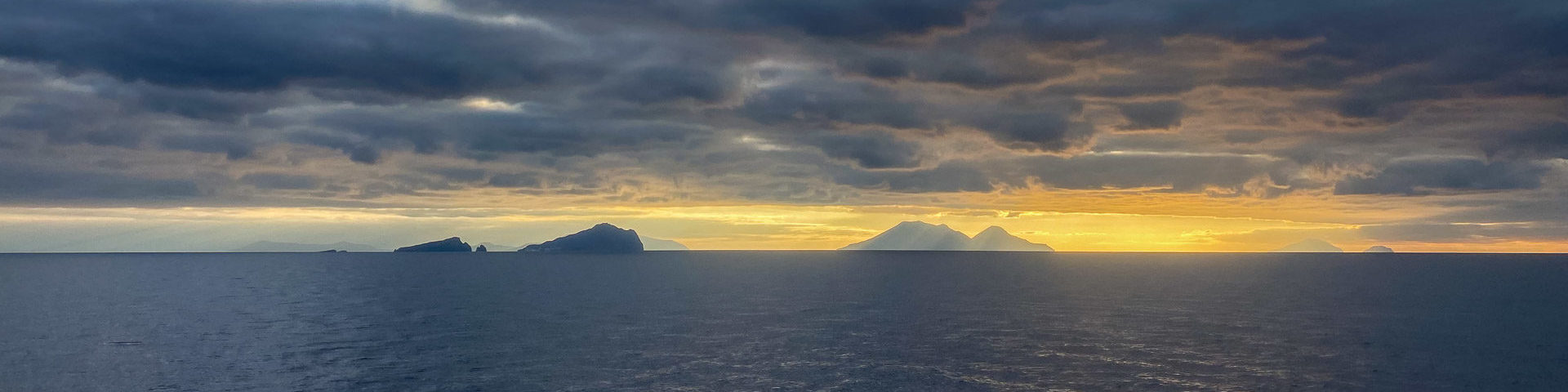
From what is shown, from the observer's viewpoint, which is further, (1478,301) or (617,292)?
(617,292)

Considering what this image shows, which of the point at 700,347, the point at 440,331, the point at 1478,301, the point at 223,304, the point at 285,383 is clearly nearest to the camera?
the point at 285,383

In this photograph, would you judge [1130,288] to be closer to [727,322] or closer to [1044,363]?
[727,322]

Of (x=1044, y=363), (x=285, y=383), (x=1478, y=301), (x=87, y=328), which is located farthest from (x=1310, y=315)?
(x=87, y=328)

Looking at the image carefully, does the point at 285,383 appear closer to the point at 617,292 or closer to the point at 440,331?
the point at 440,331

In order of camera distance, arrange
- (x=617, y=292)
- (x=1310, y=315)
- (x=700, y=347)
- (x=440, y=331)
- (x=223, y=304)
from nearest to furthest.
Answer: (x=700, y=347)
(x=440, y=331)
(x=1310, y=315)
(x=223, y=304)
(x=617, y=292)

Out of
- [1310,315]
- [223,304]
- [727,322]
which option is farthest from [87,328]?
[1310,315]

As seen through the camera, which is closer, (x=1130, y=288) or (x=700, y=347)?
(x=700, y=347)

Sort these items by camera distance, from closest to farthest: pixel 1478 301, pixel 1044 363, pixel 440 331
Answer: pixel 1044 363 → pixel 440 331 → pixel 1478 301

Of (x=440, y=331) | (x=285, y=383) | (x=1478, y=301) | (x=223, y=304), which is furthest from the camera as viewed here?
(x=1478, y=301)

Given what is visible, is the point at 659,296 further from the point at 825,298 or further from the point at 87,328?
the point at 87,328
